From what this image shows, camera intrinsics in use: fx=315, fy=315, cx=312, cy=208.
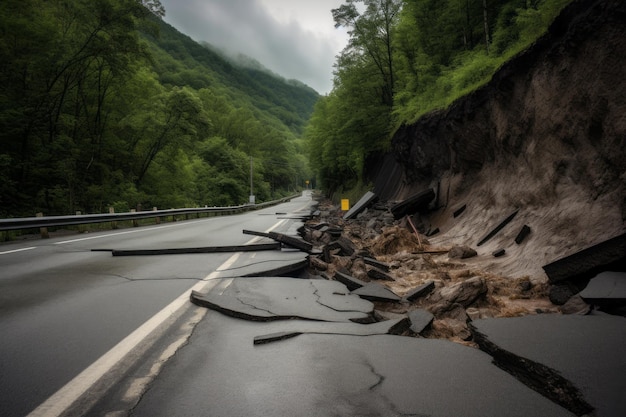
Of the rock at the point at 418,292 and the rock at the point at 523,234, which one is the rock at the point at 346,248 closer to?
the rock at the point at 418,292

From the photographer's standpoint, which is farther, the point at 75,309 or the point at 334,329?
the point at 75,309

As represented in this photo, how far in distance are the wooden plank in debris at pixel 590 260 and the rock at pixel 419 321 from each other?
2.38 m

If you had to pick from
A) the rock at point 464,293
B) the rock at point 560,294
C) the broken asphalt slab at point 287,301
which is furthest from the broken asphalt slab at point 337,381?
the rock at point 560,294

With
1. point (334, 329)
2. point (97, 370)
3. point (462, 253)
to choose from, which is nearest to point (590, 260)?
point (334, 329)

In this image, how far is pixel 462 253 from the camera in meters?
7.71

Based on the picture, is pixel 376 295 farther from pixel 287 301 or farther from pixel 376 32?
pixel 376 32

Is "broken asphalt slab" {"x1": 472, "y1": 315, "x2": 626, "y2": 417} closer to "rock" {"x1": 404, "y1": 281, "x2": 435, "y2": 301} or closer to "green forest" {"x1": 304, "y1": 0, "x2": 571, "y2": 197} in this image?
"rock" {"x1": 404, "y1": 281, "x2": 435, "y2": 301}

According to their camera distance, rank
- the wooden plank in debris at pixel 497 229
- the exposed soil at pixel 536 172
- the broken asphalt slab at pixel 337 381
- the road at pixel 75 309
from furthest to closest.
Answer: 1. the wooden plank in debris at pixel 497 229
2. the exposed soil at pixel 536 172
3. the road at pixel 75 309
4. the broken asphalt slab at pixel 337 381

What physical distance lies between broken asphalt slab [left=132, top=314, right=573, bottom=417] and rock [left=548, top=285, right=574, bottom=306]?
2.58 m

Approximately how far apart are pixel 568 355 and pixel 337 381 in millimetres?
1654

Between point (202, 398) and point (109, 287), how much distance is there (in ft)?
11.2

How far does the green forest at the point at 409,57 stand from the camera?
43.6ft

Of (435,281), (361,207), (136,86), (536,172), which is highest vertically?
(136,86)

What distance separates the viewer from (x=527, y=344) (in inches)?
94.7
